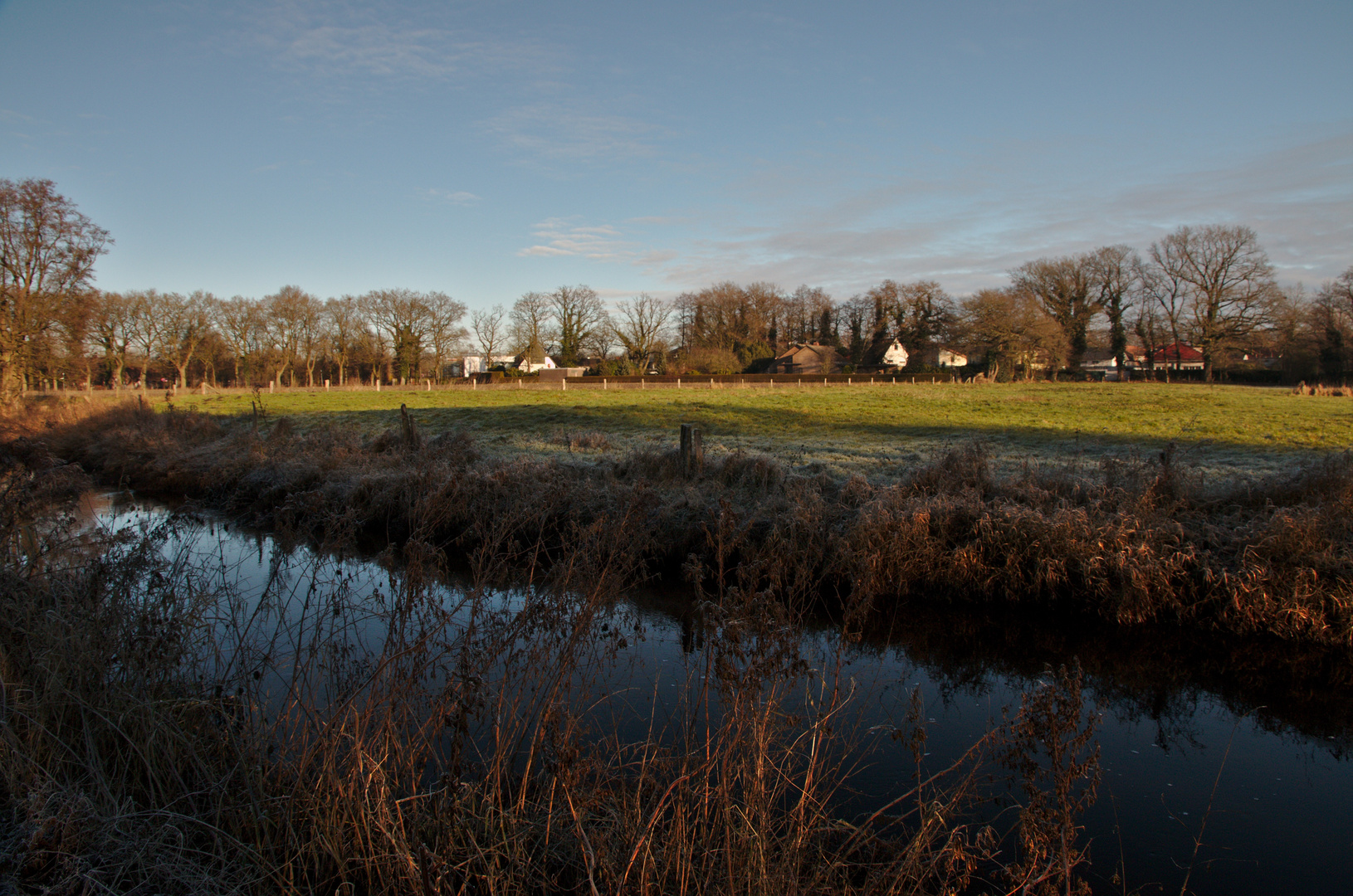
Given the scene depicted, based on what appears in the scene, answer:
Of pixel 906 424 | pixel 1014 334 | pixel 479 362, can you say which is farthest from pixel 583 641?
pixel 479 362

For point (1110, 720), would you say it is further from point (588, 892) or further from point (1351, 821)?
point (588, 892)

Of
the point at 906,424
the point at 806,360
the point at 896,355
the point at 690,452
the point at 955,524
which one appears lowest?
the point at 955,524

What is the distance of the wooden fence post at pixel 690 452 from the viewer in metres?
11.7

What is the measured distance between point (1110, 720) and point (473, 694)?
16.4 ft

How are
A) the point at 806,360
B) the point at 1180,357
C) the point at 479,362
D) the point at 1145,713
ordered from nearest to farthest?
the point at 1145,713 → the point at 806,360 → the point at 1180,357 → the point at 479,362

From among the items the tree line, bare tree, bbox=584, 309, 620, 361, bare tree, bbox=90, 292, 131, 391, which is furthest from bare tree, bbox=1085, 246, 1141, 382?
bare tree, bbox=90, 292, 131, 391

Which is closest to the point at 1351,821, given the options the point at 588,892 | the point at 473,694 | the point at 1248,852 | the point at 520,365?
the point at 1248,852

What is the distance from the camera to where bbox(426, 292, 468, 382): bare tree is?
6412 cm

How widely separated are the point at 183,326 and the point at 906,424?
2207 inches

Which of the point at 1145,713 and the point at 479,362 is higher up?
the point at 479,362

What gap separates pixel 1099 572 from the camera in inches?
296

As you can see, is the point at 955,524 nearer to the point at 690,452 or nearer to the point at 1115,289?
the point at 690,452

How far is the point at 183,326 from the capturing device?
53.8 m

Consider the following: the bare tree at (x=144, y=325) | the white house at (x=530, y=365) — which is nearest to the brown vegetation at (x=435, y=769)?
the bare tree at (x=144, y=325)
